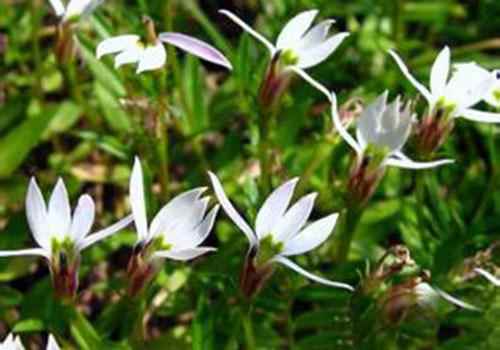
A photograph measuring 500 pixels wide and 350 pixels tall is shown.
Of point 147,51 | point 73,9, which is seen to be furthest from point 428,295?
point 73,9

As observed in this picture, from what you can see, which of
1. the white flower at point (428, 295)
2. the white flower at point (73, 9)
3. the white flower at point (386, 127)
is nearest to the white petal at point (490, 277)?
the white flower at point (428, 295)

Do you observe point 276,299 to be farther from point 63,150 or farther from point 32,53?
point 32,53

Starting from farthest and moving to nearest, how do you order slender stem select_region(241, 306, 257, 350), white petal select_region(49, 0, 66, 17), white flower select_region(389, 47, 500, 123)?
white petal select_region(49, 0, 66, 17), white flower select_region(389, 47, 500, 123), slender stem select_region(241, 306, 257, 350)

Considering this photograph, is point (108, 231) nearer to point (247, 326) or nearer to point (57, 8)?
point (247, 326)

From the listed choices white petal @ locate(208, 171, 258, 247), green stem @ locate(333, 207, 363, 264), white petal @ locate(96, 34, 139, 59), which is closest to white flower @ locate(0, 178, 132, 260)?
white petal @ locate(208, 171, 258, 247)

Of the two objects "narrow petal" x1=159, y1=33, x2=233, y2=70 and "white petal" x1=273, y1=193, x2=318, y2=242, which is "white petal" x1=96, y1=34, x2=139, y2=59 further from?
"white petal" x1=273, y1=193, x2=318, y2=242

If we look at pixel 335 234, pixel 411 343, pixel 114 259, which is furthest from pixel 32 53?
pixel 411 343
